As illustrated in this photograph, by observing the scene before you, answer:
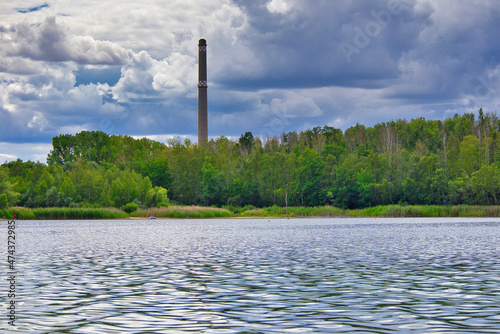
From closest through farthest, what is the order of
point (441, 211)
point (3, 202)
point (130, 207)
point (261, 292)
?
point (261, 292) → point (441, 211) → point (3, 202) → point (130, 207)

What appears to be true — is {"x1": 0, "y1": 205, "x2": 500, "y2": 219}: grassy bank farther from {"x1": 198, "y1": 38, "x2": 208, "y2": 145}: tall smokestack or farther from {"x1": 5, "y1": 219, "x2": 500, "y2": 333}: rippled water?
{"x1": 5, "y1": 219, "x2": 500, "y2": 333}: rippled water

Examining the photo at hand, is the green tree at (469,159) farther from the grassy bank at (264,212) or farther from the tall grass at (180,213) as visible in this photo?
the tall grass at (180,213)

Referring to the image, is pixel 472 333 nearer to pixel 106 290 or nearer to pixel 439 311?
pixel 439 311

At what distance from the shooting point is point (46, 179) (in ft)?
475

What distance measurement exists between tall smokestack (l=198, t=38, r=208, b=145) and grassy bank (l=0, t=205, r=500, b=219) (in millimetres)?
46548

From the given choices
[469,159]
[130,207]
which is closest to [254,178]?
[130,207]

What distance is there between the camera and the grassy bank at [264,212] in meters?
114

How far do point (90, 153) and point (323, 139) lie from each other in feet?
255

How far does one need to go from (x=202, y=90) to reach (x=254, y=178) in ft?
107

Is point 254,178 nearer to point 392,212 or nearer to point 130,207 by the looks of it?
point 130,207

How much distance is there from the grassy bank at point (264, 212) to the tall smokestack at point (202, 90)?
46548 mm

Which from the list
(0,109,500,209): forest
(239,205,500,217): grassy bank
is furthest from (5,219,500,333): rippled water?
(0,109,500,209): forest

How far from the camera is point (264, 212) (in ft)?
460

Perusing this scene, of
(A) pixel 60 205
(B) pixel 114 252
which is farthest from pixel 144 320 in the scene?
(A) pixel 60 205
